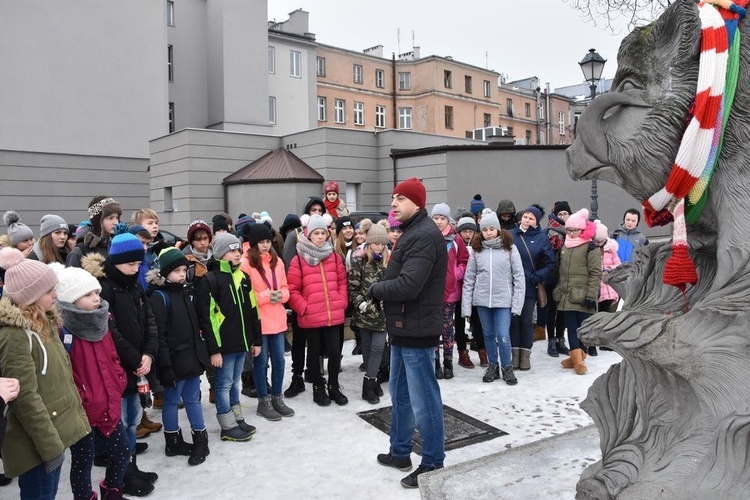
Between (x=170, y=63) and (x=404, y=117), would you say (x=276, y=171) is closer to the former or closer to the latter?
(x=170, y=63)

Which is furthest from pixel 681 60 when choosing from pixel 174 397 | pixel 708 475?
pixel 174 397

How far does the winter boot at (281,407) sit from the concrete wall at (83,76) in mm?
19936

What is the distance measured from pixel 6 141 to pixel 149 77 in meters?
6.00

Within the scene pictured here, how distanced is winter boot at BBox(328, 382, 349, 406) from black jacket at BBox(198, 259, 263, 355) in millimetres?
1071

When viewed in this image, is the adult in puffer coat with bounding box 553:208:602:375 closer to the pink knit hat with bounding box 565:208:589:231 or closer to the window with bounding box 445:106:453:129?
the pink knit hat with bounding box 565:208:589:231

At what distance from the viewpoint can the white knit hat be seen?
369 cm

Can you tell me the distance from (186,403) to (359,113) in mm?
40239

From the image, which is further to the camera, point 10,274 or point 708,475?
point 10,274

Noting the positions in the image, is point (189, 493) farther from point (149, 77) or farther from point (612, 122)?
point (149, 77)

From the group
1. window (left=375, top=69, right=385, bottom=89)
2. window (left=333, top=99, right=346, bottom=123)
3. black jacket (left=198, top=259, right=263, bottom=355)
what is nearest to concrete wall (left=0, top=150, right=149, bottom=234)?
black jacket (left=198, top=259, right=263, bottom=355)

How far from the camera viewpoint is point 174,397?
15.6 ft

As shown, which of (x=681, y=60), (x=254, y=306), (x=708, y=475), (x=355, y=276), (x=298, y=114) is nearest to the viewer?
(x=708, y=475)

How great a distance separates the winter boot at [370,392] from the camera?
6.02m

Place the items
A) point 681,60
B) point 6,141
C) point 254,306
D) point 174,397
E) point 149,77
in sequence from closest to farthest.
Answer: point 681,60 → point 174,397 → point 254,306 → point 6,141 → point 149,77
